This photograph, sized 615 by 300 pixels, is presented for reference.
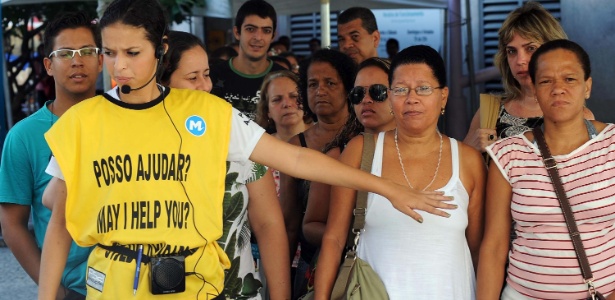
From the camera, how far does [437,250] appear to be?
3.60m

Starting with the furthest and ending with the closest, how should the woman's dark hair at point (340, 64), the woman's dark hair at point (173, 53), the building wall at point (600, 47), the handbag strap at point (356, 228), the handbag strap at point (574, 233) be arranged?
1. the building wall at point (600, 47)
2. the woman's dark hair at point (340, 64)
3. the woman's dark hair at point (173, 53)
4. the handbag strap at point (356, 228)
5. the handbag strap at point (574, 233)

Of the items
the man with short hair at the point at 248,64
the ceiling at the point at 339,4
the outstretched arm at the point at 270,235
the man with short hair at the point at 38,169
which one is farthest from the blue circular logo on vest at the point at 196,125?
the ceiling at the point at 339,4

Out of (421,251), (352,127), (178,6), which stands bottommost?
(421,251)

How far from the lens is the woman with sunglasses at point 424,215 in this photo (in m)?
3.61

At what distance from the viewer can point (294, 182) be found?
4.71 m

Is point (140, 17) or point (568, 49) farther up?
point (140, 17)

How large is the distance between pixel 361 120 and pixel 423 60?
0.71 metres

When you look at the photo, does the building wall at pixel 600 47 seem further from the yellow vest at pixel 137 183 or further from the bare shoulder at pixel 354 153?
the yellow vest at pixel 137 183

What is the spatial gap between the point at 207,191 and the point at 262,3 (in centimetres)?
445

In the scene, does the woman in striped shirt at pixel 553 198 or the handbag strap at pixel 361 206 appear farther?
the handbag strap at pixel 361 206

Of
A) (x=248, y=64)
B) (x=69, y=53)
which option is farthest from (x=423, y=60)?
(x=248, y=64)

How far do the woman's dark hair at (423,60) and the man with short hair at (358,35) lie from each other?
317 cm

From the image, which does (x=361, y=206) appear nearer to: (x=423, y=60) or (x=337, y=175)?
(x=337, y=175)

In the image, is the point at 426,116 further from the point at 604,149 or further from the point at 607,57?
the point at 607,57
